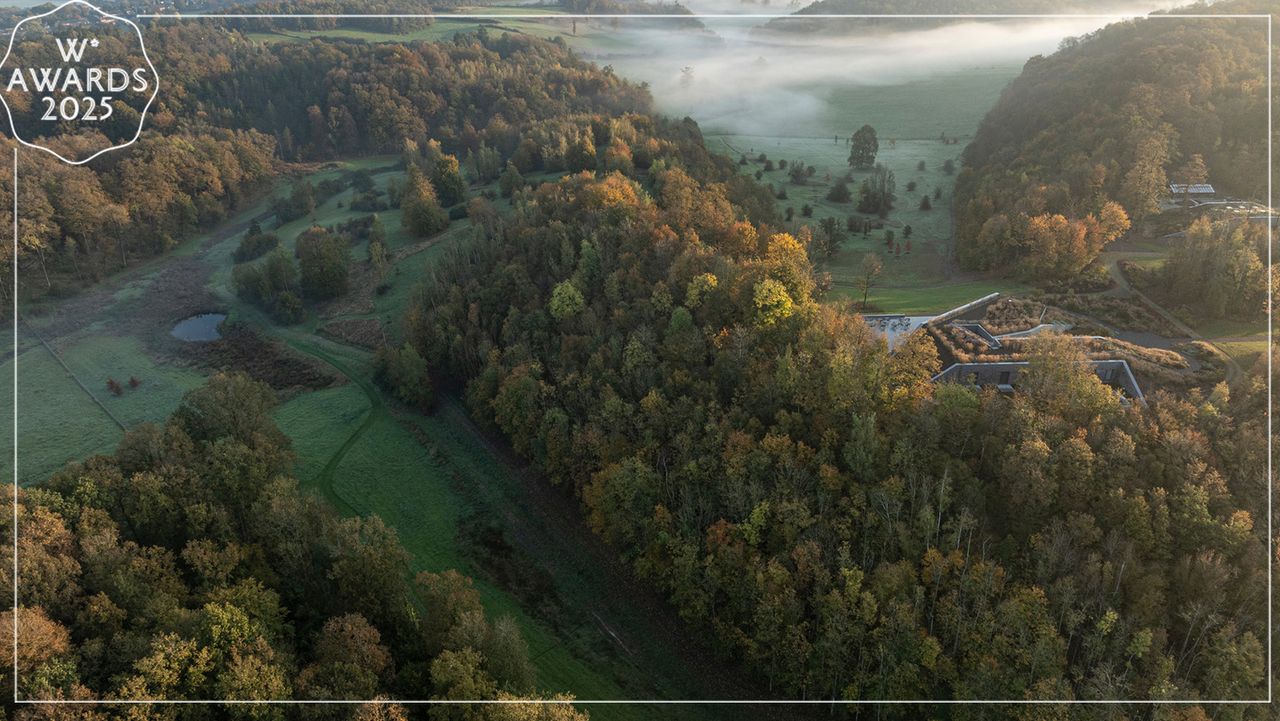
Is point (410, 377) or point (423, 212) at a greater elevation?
point (423, 212)

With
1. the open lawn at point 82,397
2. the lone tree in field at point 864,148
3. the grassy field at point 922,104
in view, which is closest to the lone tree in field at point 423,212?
the open lawn at point 82,397

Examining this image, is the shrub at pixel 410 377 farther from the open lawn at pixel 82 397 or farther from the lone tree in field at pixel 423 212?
the lone tree in field at pixel 423 212

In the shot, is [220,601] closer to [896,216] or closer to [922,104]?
[896,216]

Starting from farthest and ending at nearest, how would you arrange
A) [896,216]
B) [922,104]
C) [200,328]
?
[922,104], [896,216], [200,328]

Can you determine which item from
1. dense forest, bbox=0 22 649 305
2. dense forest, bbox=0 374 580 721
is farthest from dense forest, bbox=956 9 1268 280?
dense forest, bbox=0 374 580 721

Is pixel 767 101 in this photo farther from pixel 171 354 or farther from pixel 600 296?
pixel 171 354

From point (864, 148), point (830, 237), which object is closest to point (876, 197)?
point (830, 237)
